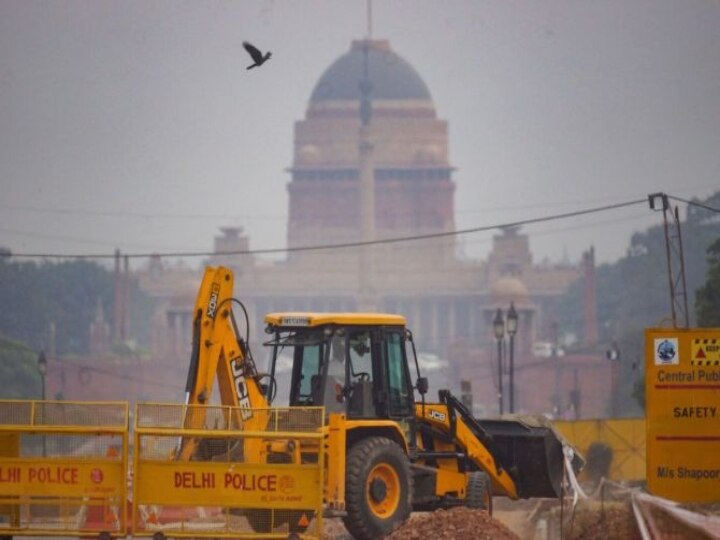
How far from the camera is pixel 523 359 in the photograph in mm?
111750

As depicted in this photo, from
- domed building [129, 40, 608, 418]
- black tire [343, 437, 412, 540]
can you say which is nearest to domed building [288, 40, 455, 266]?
domed building [129, 40, 608, 418]

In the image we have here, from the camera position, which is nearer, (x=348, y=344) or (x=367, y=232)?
(x=348, y=344)

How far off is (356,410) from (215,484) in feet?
7.10

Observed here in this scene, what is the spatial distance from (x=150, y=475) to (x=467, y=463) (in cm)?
470

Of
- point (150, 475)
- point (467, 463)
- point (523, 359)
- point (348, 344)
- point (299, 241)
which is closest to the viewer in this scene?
point (150, 475)

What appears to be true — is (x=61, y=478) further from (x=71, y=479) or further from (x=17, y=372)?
(x=17, y=372)

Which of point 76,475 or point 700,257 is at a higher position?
point 700,257

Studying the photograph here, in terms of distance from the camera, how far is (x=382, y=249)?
504 ft

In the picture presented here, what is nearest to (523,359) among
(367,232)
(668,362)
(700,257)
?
(700,257)

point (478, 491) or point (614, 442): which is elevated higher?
point (614, 442)

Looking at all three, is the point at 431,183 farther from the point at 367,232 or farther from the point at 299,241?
the point at 367,232

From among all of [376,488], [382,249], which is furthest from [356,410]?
[382,249]

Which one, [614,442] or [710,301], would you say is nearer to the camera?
[614,442]

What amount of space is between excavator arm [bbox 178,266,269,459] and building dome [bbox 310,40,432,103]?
156m
